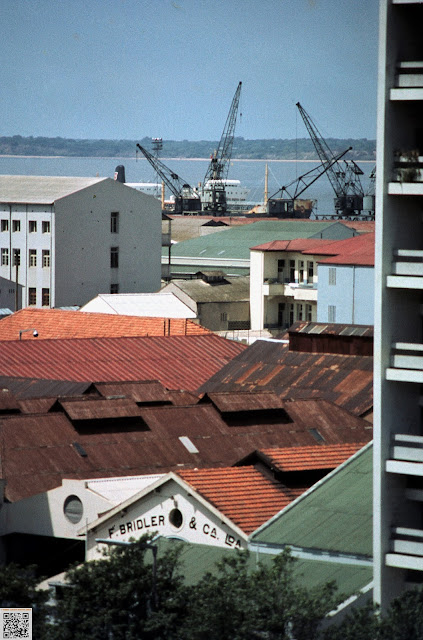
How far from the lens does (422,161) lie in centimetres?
2633

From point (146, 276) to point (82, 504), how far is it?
7595 centimetres

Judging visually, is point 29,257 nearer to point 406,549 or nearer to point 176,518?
point 176,518

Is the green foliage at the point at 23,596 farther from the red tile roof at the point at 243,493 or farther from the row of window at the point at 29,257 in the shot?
the row of window at the point at 29,257

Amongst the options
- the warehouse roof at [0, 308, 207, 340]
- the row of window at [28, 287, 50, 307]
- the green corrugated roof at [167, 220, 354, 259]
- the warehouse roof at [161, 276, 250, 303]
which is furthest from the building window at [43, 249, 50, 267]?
the warehouse roof at [0, 308, 207, 340]

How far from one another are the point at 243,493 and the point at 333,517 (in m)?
3.76

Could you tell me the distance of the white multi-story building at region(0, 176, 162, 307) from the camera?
105 meters

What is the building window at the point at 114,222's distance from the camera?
10900 centimetres

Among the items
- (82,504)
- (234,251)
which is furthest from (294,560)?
(234,251)

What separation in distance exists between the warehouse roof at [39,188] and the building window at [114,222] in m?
2.64

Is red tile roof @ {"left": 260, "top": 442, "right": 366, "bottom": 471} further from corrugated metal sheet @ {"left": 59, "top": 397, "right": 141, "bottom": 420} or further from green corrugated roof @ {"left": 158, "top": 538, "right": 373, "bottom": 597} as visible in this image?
corrugated metal sheet @ {"left": 59, "top": 397, "right": 141, "bottom": 420}

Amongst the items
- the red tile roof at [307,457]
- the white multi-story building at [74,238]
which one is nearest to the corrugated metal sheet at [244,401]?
the red tile roof at [307,457]

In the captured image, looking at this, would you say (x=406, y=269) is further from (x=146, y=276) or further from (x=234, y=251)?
(x=234, y=251)

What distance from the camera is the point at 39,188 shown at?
10894 cm

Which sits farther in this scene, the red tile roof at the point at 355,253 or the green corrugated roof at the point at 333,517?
the red tile roof at the point at 355,253
